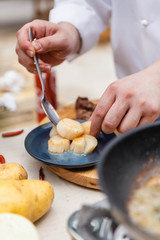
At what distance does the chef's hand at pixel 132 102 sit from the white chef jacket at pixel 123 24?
1.81 ft

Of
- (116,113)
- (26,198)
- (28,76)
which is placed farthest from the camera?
(28,76)

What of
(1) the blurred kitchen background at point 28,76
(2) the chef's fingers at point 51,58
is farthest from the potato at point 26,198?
(2) the chef's fingers at point 51,58

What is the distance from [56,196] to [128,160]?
35cm

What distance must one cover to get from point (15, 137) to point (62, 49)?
0.43 meters

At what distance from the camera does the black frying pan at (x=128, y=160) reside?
0.53 metres

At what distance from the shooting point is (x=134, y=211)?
0.55 m

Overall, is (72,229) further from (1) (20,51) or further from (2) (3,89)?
(2) (3,89)

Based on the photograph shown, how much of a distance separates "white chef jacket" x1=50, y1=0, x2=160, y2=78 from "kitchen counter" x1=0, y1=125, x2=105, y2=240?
68cm

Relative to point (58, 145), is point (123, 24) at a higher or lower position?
higher

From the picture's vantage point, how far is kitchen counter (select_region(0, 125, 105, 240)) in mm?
774

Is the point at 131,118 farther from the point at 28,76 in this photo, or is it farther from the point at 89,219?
the point at 28,76

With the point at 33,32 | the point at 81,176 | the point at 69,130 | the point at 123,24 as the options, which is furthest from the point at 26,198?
the point at 123,24

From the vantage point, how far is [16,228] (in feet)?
2.07

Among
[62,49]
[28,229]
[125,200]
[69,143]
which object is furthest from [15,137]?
[125,200]
